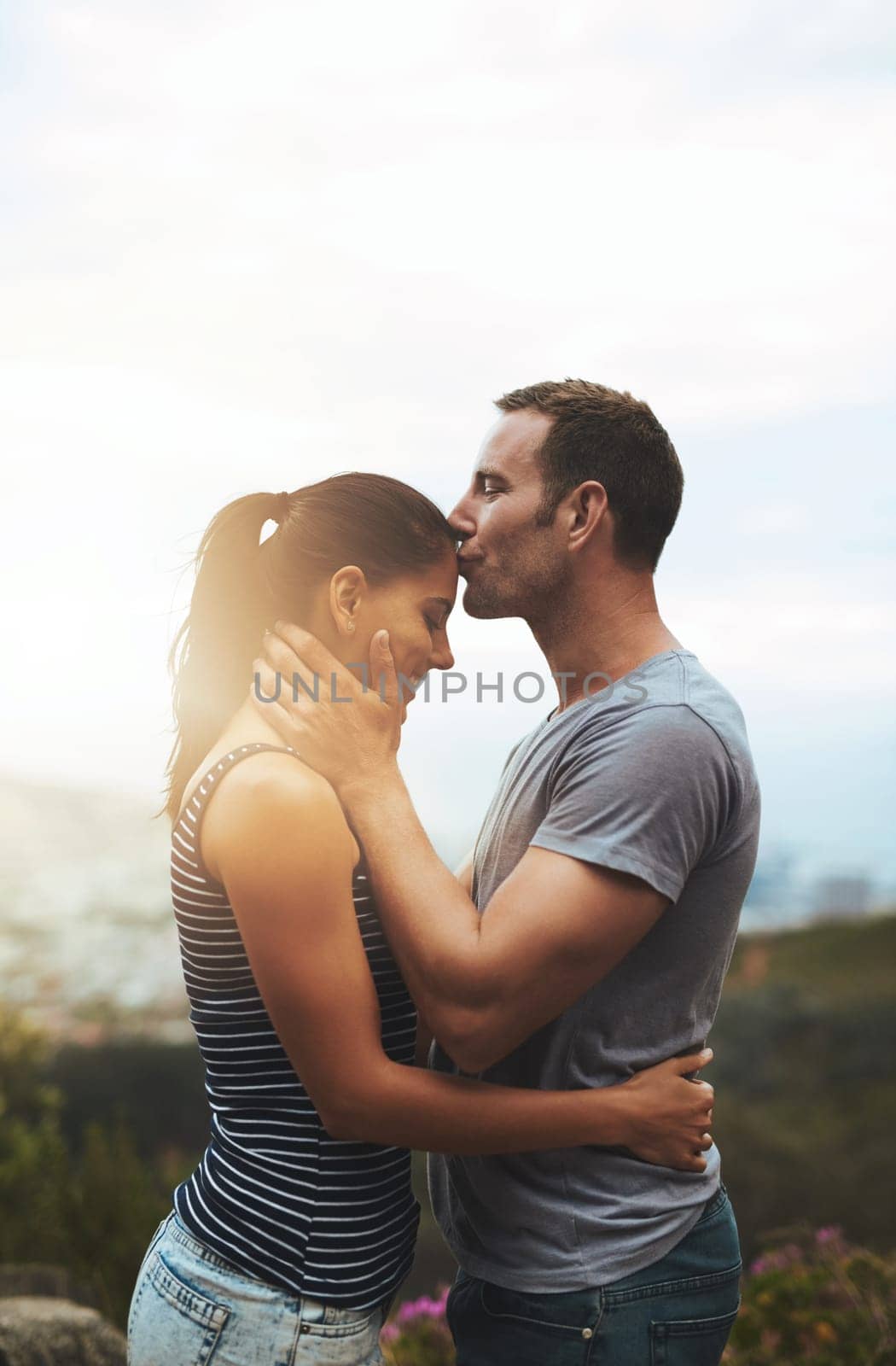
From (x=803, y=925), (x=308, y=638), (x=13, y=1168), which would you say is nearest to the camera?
(x=308, y=638)

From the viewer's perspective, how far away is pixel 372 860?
6.32 ft

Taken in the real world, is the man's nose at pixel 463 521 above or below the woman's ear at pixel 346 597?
above

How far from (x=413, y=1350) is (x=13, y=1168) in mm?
2125

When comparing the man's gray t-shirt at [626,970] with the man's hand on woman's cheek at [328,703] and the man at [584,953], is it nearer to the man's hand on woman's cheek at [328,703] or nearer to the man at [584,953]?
the man at [584,953]

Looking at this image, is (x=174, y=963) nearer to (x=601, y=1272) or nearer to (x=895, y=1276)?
(x=895, y=1276)

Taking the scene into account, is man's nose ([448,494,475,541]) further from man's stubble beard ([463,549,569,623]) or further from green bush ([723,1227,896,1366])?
green bush ([723,1227,896,1366])

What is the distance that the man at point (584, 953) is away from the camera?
1884mm

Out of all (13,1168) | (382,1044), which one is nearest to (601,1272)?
(382,1044)

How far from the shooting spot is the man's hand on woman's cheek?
2035mm

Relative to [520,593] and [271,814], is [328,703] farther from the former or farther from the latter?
[520,593]

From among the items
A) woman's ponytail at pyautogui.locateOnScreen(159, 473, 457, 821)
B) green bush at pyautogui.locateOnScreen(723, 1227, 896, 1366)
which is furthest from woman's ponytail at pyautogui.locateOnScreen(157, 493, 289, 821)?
green bush at pyautogui.locateOnScreen(723, 1227, 896, 1366)

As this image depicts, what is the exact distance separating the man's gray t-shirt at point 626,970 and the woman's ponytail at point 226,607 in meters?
0.59

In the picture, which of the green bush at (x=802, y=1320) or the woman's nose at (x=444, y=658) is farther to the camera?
the green bush at (x=802, y=1320)

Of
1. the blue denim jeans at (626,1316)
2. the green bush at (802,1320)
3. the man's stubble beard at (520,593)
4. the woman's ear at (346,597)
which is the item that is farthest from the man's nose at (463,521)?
the green bush at (802,1320)
